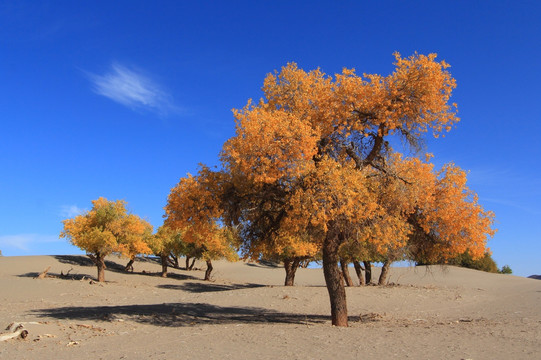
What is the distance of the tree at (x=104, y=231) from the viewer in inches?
1368

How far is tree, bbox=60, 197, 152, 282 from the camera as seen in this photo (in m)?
34.8

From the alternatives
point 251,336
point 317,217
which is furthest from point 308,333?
point 317,217

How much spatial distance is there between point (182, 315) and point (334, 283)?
811cm

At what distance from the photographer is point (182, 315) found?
64.2 ft

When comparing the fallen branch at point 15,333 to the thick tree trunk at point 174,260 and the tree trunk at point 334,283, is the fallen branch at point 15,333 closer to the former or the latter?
the tree trunk at point 334,283

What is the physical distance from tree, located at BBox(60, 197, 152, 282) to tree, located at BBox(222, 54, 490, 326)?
73.7 feet

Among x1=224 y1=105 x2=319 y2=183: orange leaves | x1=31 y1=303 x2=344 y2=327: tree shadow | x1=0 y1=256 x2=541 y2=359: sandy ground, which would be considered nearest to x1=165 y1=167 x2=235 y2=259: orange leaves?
x1=224 y1=105 x2=319 y2=183: orange leaves

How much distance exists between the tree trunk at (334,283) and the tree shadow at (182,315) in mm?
1745

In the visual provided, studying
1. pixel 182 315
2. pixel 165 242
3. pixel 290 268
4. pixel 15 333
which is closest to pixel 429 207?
pixel 182 315

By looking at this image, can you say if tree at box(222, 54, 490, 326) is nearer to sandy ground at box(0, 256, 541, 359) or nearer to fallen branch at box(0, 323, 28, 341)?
sandy ground at box(0, 256, 541, 359)

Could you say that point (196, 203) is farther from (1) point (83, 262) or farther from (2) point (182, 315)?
(1) point (83, 262)

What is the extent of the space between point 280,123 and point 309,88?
11.8 feet

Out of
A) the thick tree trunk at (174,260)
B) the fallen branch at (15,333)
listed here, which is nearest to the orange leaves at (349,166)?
the fallen branch at (15,333)

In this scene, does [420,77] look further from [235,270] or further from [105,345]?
[235,270]
